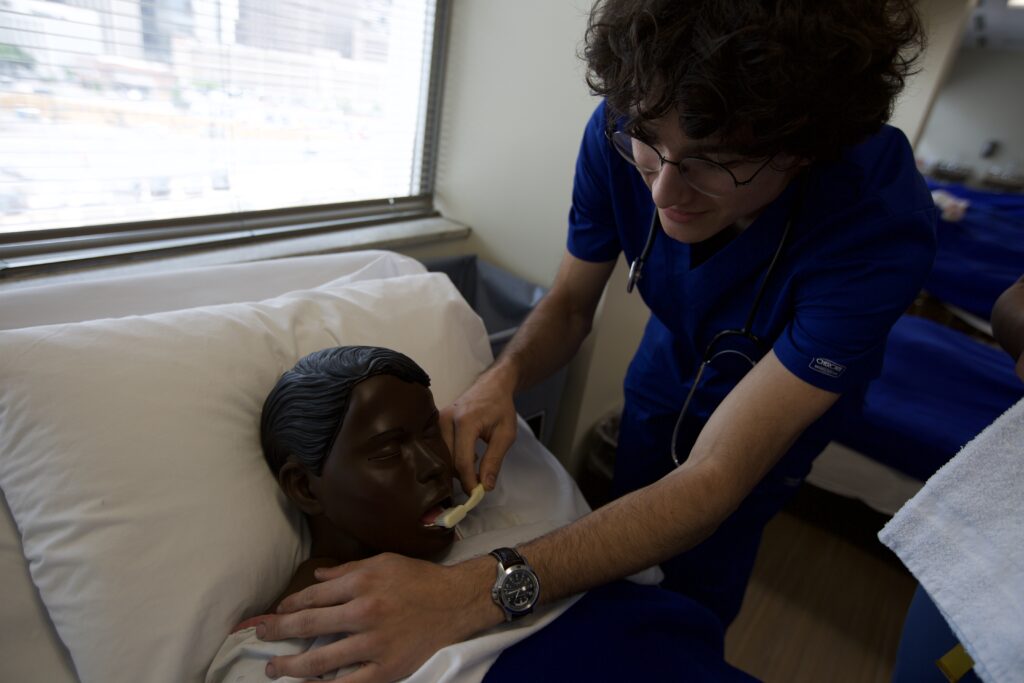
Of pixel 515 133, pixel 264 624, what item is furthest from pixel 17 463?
pixel 515 133

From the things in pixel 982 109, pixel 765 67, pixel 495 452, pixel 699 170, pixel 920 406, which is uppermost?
pixel 982 109

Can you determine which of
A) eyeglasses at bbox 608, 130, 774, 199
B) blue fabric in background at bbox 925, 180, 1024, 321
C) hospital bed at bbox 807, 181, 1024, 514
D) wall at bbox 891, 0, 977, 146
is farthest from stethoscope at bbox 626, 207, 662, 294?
wall at bbox 891, 0, 977, 146

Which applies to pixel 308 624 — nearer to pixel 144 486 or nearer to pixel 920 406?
pixel 144 486

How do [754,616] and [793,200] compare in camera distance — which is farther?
[754,616]

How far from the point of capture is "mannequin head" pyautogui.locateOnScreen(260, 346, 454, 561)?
0.83 meters

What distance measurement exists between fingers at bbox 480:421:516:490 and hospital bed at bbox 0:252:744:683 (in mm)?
114

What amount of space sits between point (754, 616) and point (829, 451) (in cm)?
61

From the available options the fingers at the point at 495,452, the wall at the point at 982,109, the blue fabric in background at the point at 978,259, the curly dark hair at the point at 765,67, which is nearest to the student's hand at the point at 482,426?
the fingers at the point at 495,452

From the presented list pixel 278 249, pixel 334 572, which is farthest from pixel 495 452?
pixel 278 249

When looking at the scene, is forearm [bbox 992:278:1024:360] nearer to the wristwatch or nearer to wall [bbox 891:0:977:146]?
the wristwatch

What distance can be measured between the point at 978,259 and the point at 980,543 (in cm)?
309

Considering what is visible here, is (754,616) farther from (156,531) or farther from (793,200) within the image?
(156,531)

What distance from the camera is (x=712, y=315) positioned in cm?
110

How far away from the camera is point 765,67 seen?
0.68 metres
